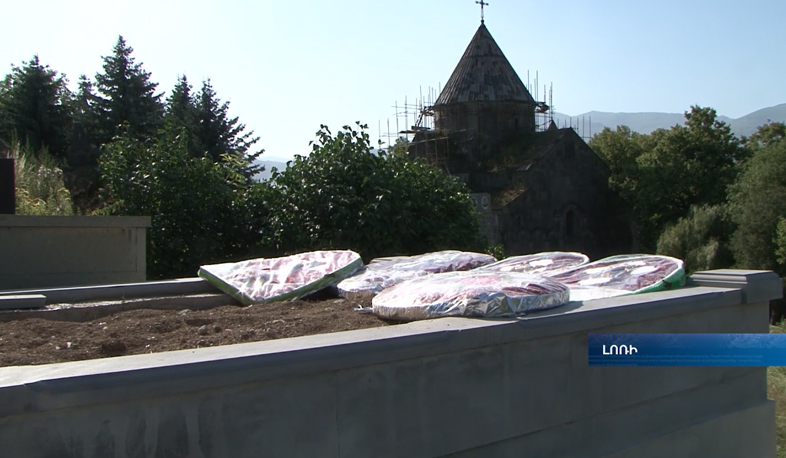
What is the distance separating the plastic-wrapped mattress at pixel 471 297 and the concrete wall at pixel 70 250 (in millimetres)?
4427

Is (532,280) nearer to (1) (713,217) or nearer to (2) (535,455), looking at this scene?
(2) (535,455)

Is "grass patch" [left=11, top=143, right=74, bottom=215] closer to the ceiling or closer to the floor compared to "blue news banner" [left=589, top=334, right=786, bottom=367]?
closer to the ceiling

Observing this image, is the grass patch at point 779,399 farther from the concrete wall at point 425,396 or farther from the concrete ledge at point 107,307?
the concrete ledge at point 107,307

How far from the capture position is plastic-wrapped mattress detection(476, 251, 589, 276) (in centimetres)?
634

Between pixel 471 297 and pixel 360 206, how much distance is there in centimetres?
638

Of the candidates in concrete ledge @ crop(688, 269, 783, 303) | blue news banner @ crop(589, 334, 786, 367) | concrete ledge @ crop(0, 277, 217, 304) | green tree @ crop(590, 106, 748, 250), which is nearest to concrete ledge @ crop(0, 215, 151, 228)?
concrete ledge @ crop(0, 277, 217, 304)

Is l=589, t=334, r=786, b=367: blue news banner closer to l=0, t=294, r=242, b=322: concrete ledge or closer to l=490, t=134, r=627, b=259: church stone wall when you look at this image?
l=0, t=294, r=242, b=322: concrete ledge

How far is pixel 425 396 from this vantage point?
12.1ft

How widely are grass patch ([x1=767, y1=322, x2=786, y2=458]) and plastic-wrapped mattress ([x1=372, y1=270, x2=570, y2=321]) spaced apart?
3.49 m

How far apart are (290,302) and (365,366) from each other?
2.54 metres

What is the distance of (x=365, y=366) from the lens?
3490 millimetres

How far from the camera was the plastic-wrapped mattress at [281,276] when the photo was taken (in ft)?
20.1

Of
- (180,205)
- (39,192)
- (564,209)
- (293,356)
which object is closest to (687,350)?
(293,356)

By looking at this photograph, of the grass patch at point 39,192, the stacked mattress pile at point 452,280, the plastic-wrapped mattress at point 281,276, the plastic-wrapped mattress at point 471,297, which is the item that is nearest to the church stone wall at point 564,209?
the grass patch at point 39,192
